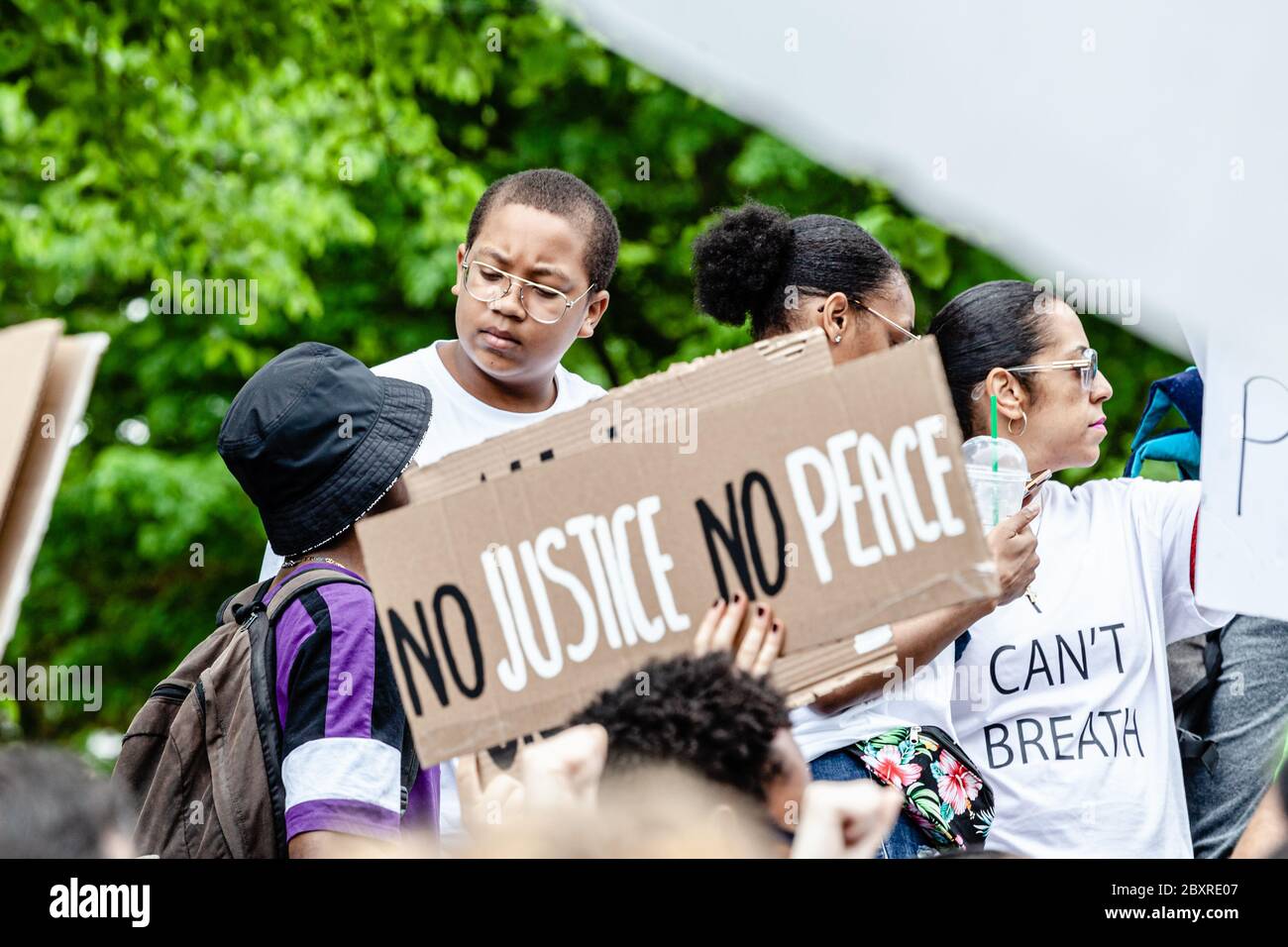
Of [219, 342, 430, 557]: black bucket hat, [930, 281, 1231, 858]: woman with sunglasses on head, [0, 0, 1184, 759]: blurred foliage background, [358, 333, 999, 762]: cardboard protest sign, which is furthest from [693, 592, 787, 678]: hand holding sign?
[0, 0, 1184, 759]: blurred foliage background

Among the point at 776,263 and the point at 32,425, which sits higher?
the point at 776,263

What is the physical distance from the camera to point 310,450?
7.49 feet

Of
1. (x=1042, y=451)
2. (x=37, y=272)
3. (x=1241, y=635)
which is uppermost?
(x=37, y=272)

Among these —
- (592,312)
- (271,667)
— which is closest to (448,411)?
(592,312)

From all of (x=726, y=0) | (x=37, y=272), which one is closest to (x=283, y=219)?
(x=37, y=272)

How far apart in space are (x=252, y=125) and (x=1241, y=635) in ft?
19.4

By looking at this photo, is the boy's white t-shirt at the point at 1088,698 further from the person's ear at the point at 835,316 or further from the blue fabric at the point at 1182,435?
the person's ear at the point at 835,316

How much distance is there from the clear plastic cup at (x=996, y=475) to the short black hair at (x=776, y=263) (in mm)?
387

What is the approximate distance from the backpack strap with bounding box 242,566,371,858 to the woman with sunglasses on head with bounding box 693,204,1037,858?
0.85 meters

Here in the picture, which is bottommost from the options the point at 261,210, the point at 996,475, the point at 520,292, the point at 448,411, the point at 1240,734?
the point at 1240,734

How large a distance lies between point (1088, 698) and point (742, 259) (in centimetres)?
112

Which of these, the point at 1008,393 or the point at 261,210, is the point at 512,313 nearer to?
the point at 1008,393

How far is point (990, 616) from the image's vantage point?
2.89 m
